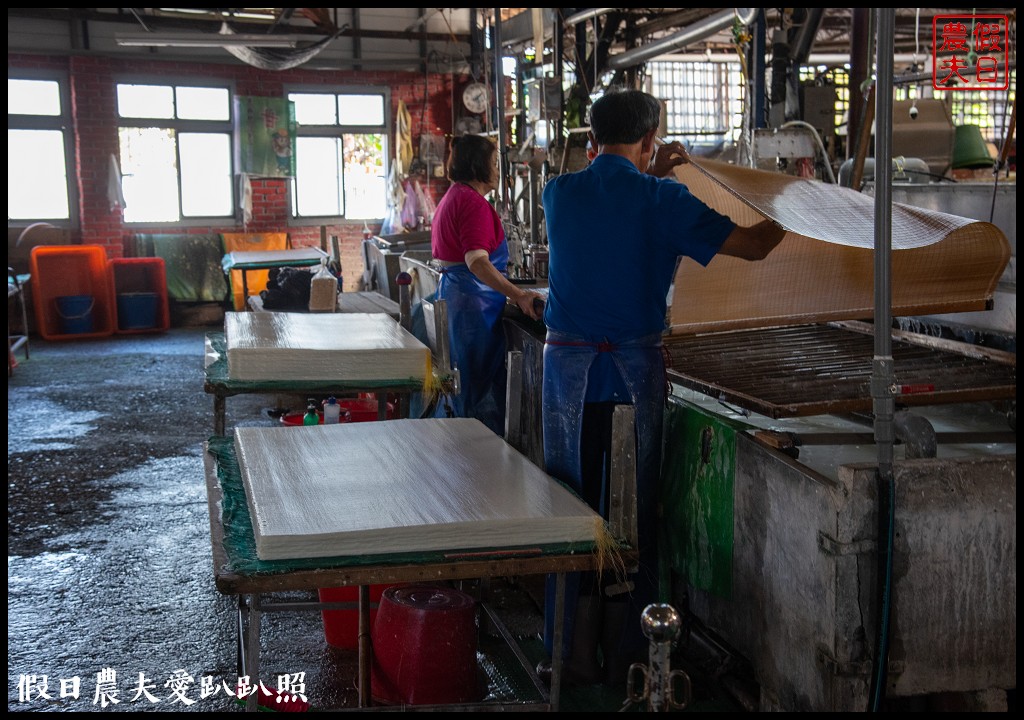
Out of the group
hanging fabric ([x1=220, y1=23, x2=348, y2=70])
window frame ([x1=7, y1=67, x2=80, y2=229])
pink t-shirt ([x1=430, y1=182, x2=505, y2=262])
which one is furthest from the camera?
window frame ([x1=7, y1=67, x2=80, y2=229])

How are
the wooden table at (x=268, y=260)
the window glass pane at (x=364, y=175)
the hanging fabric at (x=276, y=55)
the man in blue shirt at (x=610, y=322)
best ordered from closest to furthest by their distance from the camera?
1. the man in blue shirt at (x=610, y=322)
2. the wooden table at (x=268, y=260)
3. the hanging fabric at (x=276, y=55)
4. the window glass pane at (x=364, y=175)

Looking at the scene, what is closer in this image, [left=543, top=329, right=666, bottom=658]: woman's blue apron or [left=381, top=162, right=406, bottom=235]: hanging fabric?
[left=543, top=329, right=666, bottom=658]: woman's blue apron

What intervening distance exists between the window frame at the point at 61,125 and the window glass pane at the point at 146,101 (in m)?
0.61

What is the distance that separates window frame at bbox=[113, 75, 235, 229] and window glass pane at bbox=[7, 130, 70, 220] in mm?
768

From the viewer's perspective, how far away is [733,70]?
15.3m

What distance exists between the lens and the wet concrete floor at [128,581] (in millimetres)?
3486

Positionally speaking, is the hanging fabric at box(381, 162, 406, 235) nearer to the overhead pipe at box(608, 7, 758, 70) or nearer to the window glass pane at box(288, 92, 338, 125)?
the window glass pane at box(288, 92, 338, 125)

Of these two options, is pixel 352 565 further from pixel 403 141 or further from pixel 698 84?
pixel 698 84

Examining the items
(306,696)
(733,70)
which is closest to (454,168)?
(306,696)

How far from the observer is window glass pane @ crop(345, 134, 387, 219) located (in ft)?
46.1

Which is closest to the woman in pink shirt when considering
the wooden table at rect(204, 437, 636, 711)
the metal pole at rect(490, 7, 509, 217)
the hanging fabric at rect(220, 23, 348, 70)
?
the metal pole at rect(490, 7, 509, 217)

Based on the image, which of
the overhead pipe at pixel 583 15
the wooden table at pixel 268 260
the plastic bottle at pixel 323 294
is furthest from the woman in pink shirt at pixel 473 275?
the wooden table at pixel 268 260

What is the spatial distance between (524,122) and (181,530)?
5.60 metres

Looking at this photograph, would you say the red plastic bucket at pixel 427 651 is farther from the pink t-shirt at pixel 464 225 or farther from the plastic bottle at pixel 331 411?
the pink t-shirt at pixel 464 225
